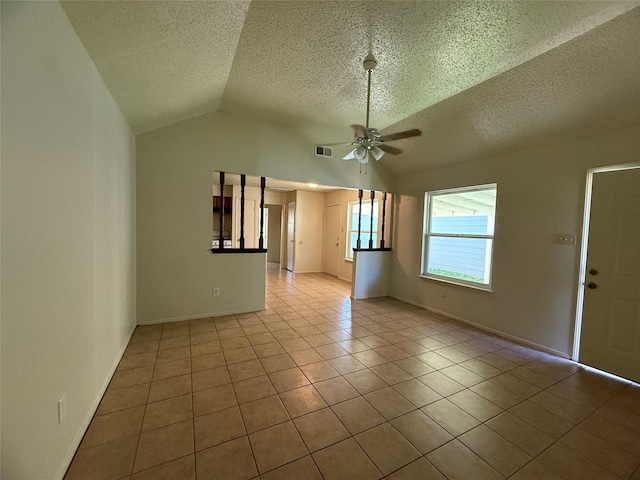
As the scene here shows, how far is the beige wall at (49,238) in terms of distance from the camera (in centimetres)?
103

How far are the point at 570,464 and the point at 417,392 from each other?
3.13ft

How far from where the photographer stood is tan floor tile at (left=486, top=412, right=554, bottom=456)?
5.63 ft

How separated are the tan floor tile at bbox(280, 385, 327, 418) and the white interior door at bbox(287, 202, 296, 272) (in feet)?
18.6

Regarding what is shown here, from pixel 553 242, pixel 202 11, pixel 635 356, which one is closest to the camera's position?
pixel 202 11

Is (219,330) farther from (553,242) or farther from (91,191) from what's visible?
(553,242)

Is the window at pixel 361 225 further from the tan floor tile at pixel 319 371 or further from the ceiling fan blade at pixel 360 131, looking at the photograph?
the tan floor tile at pixel 319 371

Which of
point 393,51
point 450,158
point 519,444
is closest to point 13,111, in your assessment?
→ point 393,51

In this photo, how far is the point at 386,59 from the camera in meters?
2.32

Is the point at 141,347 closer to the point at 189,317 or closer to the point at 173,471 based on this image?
the point at 189,317

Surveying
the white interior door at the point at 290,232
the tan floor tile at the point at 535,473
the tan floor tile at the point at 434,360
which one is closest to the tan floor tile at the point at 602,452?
the tan floor tile at the point at 535,473

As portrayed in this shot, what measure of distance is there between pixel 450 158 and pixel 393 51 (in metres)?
2.33

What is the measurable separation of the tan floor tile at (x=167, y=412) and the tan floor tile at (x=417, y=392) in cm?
169

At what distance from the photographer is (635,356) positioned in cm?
252

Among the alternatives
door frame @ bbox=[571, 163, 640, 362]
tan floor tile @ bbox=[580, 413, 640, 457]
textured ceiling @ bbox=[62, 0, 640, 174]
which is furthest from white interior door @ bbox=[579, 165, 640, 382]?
tan floor tile @ bbox=[580, 413, 640, 457]
